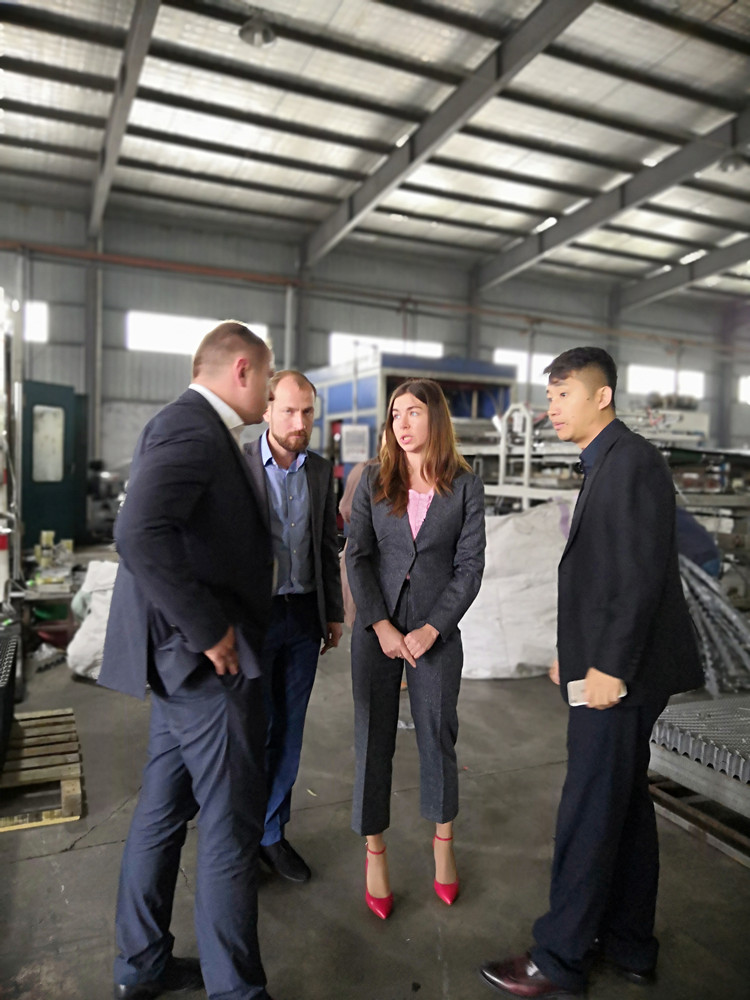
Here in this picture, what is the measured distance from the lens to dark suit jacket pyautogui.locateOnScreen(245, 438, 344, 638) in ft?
7.82

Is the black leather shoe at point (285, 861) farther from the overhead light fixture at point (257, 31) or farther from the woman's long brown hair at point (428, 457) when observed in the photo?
the overhead light fixture at point (257, 31)

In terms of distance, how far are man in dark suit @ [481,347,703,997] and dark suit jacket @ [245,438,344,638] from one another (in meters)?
0.91

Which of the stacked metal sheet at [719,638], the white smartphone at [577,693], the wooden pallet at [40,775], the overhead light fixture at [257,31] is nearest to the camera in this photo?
the white smartphone at [577,693]

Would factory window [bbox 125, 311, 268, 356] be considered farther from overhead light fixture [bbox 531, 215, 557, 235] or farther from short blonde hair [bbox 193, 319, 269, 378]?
short blonde hair [bbox 193, 319, 269, 378]

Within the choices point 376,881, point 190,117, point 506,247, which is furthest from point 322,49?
point 376,881

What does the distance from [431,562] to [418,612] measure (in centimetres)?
17

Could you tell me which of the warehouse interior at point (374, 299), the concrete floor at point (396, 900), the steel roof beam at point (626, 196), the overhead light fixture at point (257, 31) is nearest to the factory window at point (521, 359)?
the warehouse interior at point (374, 299)

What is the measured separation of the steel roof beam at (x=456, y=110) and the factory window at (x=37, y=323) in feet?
18.0

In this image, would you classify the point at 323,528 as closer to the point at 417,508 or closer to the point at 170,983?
the point at 417,508

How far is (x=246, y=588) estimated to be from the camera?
162 cm

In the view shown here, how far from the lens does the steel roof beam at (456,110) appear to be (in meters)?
7.64

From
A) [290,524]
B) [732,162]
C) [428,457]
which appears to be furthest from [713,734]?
[732,162]

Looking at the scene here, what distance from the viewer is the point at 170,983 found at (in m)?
1.82

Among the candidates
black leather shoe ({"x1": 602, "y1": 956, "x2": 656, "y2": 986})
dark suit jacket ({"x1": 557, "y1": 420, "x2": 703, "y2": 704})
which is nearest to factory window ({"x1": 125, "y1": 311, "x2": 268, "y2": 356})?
dark suit jacket ({"x1": 557, "y1": 420, "x2": 703, "y2": 704})
